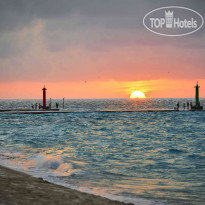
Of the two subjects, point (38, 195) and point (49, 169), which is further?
point (49, 169)

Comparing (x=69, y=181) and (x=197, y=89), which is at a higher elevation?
(x=197, y=89)

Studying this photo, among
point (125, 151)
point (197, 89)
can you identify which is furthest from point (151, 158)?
point (197, 89)

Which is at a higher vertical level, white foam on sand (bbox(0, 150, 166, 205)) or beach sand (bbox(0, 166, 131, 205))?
beach sand (bbox(0, 166, 131, 205))

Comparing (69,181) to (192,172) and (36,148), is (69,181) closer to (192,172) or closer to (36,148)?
(192,172)

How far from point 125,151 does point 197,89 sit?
4919 cm

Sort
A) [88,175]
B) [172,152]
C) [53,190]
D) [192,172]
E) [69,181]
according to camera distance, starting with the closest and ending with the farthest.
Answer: [53,190] → [69,181] → [88,175] → [192,172] → [172,152]

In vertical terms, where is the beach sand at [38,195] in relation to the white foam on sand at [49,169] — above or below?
above

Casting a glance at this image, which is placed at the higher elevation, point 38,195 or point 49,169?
point 38,195

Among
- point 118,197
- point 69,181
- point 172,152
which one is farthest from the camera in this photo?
point 172,152

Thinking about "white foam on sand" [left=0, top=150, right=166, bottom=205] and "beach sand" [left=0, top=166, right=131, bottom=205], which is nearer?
"beach sand" [left=0, top=166, right=131, bottom=205]

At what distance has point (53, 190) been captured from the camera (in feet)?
23.3

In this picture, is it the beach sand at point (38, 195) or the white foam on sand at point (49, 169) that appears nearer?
the beach sand at point (38, 195)

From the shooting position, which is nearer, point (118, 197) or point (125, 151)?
point (118, 197)

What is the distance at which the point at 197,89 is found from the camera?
61.2m
